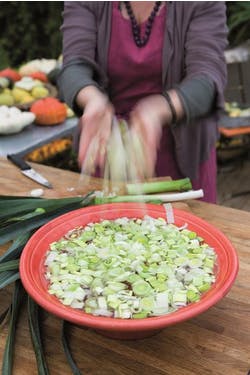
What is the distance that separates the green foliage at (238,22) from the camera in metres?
4.02

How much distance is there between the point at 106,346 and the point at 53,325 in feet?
0.43

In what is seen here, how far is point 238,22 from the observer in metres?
3.99

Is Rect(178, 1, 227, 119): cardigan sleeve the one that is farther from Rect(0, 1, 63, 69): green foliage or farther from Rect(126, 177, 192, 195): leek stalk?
Rect(0, 1, 63, 69): green foliage

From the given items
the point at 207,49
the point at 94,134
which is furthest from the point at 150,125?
the point at 207,49

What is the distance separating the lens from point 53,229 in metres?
1.18

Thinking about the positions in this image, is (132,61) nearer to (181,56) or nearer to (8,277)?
(181,56)

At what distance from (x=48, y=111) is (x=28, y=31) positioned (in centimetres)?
304

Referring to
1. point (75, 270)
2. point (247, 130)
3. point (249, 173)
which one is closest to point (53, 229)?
point (75, 270)

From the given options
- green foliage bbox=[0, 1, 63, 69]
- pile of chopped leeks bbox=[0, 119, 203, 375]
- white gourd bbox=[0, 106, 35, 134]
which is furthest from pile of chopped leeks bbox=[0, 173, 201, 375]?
green foliage bbox=[0, 1, 63, 69]

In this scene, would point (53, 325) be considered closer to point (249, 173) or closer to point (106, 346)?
point (106, 346)

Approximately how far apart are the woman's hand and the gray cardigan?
142 mm

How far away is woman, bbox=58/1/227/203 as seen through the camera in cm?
161

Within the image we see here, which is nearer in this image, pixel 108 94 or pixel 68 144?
pixel 108 94

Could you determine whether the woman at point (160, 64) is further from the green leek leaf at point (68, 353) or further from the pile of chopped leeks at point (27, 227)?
the green leek leaf at point (68, 353)
